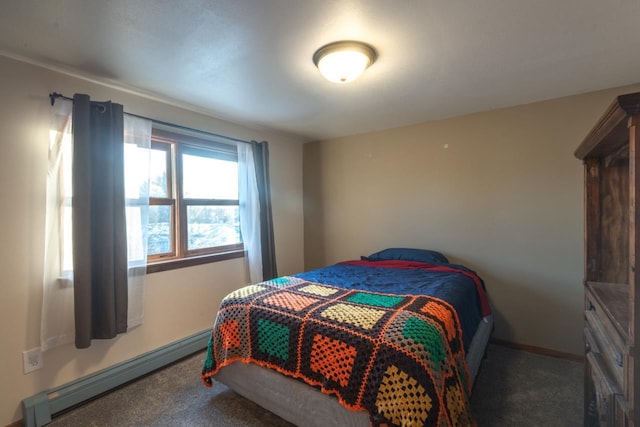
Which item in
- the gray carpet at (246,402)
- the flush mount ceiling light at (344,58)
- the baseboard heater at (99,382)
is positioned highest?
the flush mount ceiling light at (344,58)

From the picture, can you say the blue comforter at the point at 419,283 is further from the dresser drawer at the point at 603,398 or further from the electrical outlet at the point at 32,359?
the electrical outlet at the point at 32,359

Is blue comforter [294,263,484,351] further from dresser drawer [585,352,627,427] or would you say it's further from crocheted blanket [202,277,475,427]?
dresser drawer [585,352,627,427]

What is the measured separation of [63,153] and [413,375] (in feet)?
8.12

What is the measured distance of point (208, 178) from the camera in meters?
2.98

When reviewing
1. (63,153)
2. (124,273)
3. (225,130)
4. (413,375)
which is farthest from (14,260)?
(413,375)

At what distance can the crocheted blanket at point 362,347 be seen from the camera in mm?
1276

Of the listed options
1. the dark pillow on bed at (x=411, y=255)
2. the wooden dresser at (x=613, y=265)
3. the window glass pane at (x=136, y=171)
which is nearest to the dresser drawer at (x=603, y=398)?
the wooden dresser at (x=613, y=265)

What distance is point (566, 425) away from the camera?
170cm

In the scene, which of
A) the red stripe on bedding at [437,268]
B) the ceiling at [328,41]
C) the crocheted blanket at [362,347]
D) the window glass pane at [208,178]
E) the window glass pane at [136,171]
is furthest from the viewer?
the window glass pane at [208,178]

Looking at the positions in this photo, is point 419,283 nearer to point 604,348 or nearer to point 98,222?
point 604,348

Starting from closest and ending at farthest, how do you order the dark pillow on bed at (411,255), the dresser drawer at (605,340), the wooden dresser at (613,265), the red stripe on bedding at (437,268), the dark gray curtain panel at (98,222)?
1. the wooden dresser at (613,265)
2. the dresser drawer at (605,340)
3. the dark gray curtain panel at (98,222)
4. the red stripe on bedding at (437,268)
5. the dark pillow on bed at (411,255)

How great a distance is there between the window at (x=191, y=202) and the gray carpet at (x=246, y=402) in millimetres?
912

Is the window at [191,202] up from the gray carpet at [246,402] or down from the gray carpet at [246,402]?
up

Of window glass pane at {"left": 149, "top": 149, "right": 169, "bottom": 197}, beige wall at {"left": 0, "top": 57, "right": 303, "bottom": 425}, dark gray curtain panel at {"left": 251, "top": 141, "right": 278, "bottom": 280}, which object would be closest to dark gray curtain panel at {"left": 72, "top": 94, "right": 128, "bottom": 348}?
beige wall at {"left": 0, "top": 57, "right": 303, "bottom": 425}
